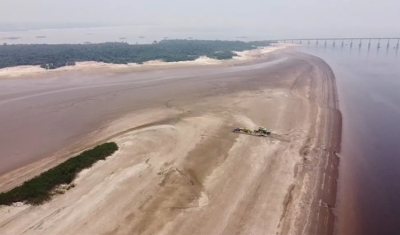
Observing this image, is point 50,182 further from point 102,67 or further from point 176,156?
point 102,67

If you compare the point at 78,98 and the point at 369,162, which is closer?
the point at 369,162

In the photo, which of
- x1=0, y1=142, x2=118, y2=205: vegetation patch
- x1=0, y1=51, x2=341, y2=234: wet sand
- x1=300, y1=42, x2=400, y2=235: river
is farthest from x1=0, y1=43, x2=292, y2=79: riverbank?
x1=0, y1=142, x2=118, y2=205: vegetation patch

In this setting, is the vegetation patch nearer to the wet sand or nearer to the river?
the wet sand

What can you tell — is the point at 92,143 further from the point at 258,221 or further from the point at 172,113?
the point at 258,221

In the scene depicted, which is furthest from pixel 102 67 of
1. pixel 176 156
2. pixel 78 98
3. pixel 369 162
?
pixel 369 162

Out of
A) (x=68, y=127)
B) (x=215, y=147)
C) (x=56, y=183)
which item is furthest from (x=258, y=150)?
(x=68, y=127)

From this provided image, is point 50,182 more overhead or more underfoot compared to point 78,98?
more overhead

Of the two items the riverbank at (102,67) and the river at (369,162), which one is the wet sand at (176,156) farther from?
the riverbank at (102,67)
